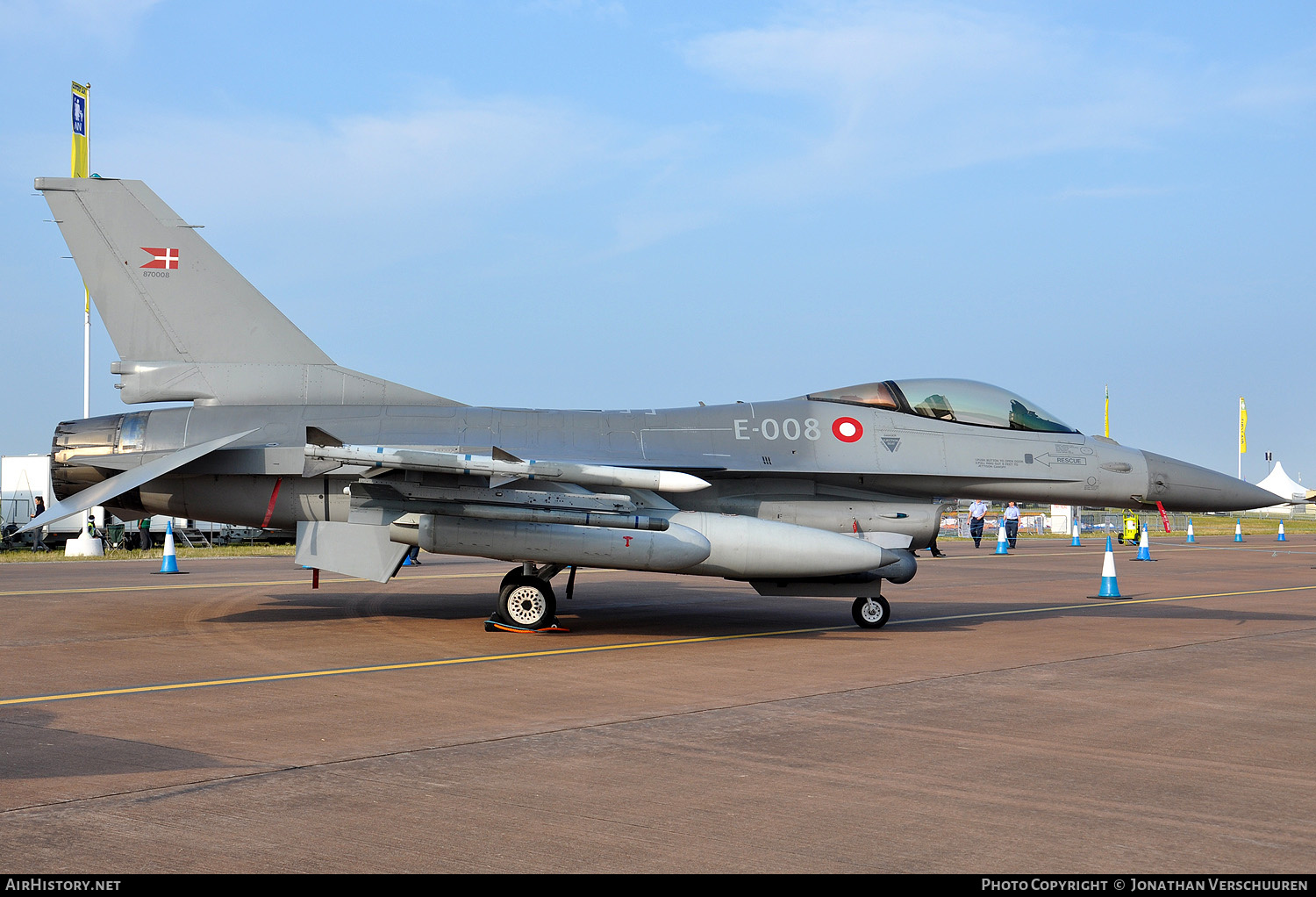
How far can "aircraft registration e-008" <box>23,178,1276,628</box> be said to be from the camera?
36.2 feet

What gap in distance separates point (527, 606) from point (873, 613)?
3907mm

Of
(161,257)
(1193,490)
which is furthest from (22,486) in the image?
(1193,490)

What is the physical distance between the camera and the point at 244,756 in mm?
5867

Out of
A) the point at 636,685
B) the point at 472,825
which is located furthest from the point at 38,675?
the point at 472,825

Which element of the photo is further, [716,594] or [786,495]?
[716,594]

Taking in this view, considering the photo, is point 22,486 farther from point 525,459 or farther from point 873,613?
point 873,613

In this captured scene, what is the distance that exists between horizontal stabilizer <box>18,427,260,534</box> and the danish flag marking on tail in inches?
89.4

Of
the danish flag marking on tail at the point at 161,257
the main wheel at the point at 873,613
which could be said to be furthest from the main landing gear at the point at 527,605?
the danish flag marking on tail at the point at 161,257

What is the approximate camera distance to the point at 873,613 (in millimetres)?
12367

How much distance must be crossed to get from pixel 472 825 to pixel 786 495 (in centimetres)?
815

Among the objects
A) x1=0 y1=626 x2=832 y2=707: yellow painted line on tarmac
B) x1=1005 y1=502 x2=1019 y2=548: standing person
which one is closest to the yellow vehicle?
x1=1005 y1=502 x2=1019 y2=548: standing person

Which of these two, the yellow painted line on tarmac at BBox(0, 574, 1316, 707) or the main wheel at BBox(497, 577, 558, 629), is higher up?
the main wheel at BBox(497, 577, 558, 629)

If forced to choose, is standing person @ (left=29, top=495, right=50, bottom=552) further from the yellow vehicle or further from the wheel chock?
the yellow vehicle
